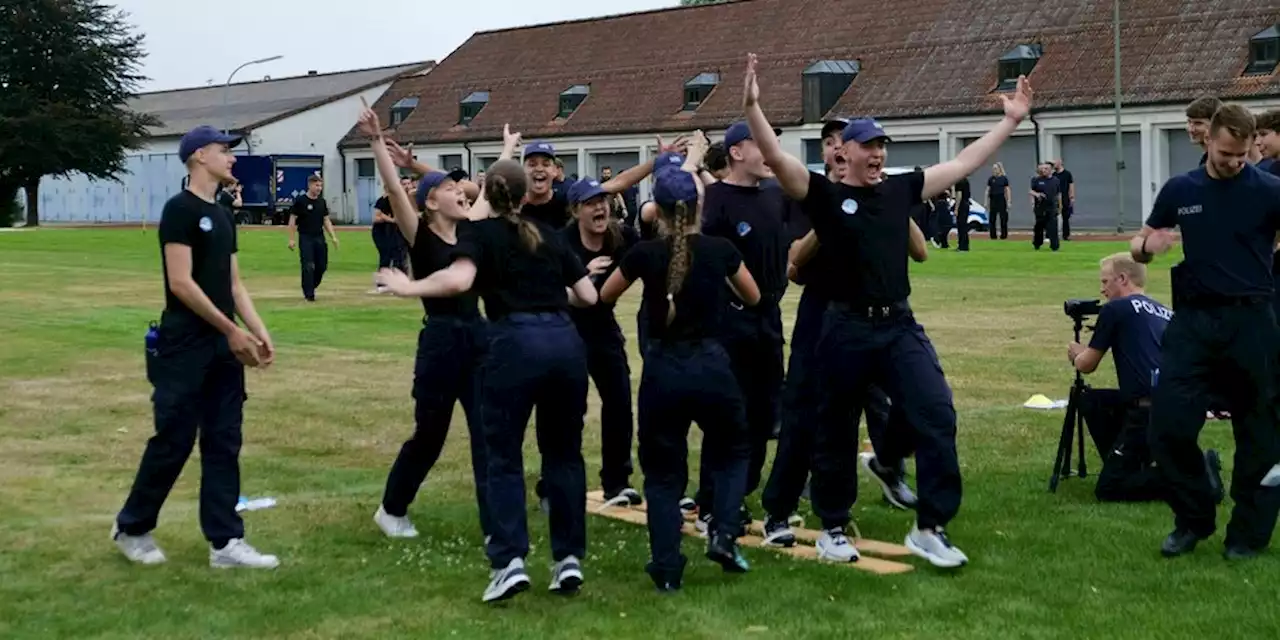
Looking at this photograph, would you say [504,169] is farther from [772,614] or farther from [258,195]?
[258,195]

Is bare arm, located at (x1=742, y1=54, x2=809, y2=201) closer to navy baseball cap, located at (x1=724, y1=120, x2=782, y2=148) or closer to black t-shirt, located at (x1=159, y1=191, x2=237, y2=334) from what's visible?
navy baseball cap, located at (x1=724, y1=120, x2=782, y2=148)

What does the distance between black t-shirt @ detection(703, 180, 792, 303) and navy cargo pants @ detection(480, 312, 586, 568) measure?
1.54m

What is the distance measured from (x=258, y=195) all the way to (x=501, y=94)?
11904mm

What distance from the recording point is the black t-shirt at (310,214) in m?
25.2

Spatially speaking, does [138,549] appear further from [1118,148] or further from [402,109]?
[402,109]

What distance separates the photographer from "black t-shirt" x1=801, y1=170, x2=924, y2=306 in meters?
7.83

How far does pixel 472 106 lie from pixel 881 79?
22.7 metres

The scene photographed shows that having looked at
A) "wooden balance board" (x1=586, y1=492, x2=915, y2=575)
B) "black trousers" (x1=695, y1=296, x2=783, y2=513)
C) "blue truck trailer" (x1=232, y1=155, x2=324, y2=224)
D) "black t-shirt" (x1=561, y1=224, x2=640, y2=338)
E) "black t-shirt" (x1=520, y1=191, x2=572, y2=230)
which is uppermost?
"blue truck trailer" (x1=232, y1=155, x2=324, y2=224)

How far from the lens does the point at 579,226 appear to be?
352 inches

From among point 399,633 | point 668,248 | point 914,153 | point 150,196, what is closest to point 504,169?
point 668,248

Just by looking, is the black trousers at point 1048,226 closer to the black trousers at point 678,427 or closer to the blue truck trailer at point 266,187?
the black trousers at point 678,427

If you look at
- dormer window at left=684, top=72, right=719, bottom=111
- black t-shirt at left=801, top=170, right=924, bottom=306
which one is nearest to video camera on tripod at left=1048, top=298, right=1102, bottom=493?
black t-shirt at left=801, top=170, right=924, bottom=306

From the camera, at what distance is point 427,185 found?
853cm

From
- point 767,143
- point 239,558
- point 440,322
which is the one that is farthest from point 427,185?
point 239,558
